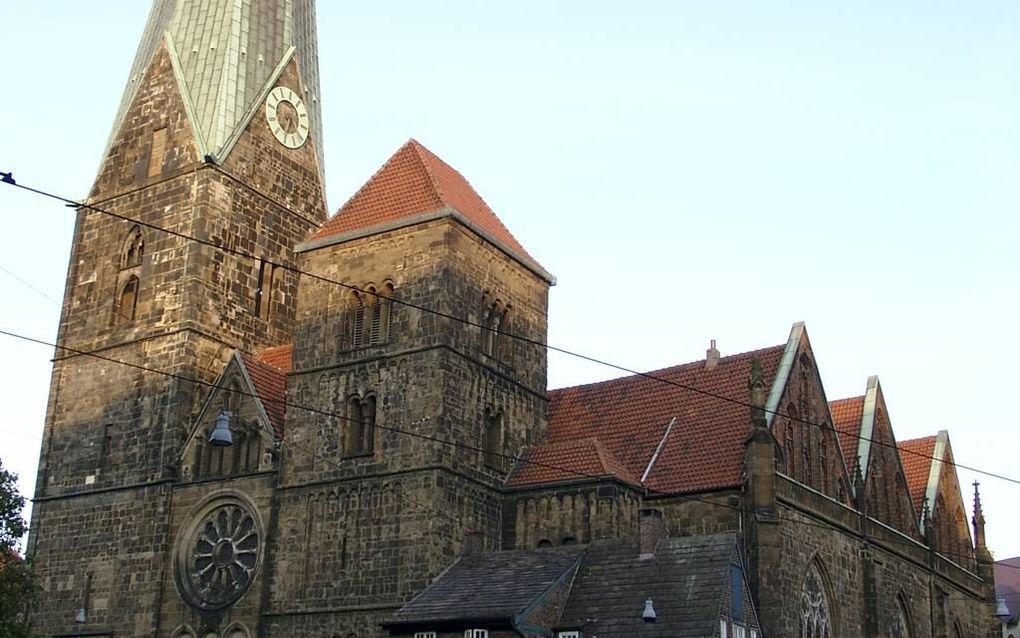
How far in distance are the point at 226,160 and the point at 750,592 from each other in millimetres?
22471

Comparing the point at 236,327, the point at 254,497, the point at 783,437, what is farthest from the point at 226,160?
the point at 783,437

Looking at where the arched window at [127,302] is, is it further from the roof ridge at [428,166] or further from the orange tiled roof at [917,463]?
the orange tiled roof at [917,463]

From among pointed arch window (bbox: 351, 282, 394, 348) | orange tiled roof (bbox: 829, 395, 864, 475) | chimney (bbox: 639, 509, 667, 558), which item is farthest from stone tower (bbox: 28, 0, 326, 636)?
orange tiled roof (bbox: 829, 395, 864, 475)

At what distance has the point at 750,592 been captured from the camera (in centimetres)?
3634

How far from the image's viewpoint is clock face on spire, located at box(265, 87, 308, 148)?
49.8 metres

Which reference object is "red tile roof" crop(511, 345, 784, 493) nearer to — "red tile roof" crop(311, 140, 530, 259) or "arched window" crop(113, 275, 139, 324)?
"red tile roof" crop(311, 140, 530, 259)

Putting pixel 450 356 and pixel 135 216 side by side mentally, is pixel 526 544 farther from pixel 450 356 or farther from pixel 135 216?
pixel 135 216

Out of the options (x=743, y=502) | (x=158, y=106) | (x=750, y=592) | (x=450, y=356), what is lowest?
(x=750, y=592)

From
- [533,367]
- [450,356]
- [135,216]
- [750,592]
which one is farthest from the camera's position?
[135,216]

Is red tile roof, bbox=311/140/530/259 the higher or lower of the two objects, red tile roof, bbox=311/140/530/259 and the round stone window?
the higher

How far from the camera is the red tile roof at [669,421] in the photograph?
1561 inches

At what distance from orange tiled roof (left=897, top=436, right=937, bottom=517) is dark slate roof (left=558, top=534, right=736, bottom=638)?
57.8 feet

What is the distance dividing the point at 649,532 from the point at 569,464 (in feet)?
17.9

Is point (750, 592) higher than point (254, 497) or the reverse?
the reverse
